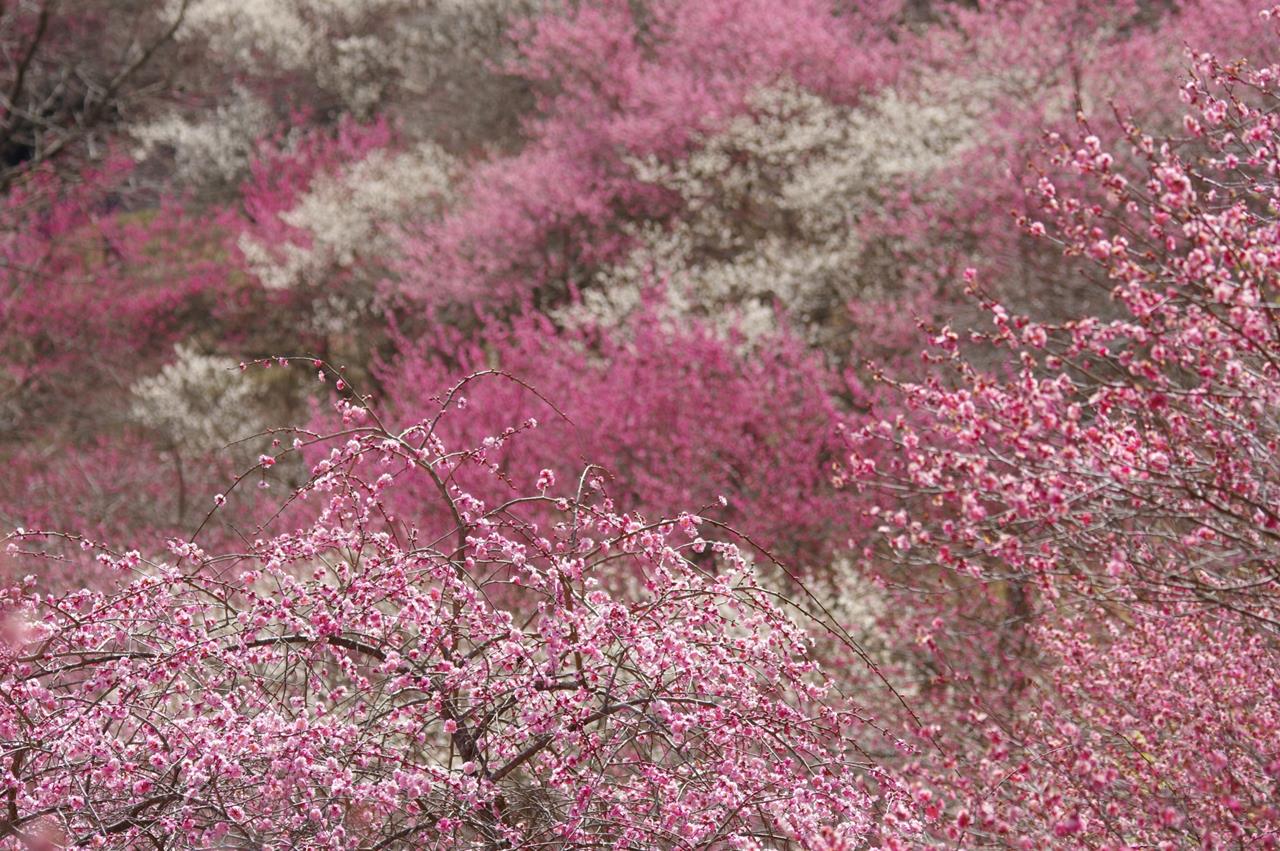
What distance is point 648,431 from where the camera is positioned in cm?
692

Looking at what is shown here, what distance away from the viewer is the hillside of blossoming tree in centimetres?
256

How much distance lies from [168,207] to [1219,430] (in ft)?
52.5

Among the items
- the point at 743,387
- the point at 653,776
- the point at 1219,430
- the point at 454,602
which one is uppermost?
the point at 1219,430

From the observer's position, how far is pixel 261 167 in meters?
15.9

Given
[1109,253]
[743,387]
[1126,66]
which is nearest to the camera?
[1109,253]

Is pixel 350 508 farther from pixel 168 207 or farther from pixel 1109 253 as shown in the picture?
pixel 168 207

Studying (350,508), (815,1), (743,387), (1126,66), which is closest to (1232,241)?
(350,508)

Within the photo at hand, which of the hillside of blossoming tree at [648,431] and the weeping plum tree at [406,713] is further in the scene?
the hillside of blossoming tree at [648,431]

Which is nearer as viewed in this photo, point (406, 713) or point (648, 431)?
point (406, 713)

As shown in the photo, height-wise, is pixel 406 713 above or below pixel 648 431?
above

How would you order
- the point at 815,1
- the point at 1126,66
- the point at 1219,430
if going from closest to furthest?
the point at 1219,430 < the point at 1126,66 < the point at 815,1

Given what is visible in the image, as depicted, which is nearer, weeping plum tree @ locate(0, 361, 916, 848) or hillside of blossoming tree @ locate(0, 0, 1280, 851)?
weeping plum tree @ locate(0, 361, 916, 848)

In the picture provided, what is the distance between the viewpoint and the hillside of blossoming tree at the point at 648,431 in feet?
8.41

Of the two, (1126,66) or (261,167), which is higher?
(1126,66)
